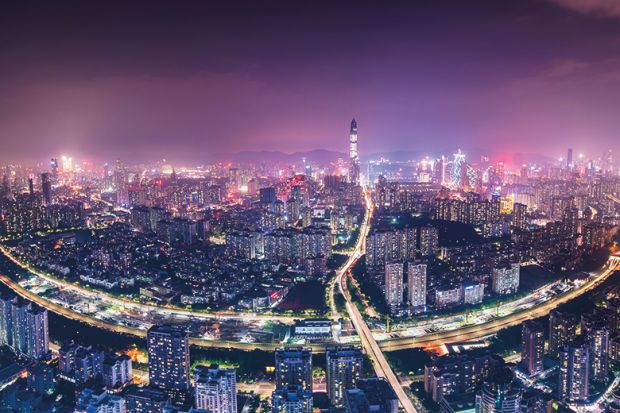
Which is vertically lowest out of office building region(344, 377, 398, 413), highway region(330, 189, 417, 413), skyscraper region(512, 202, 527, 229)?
highway region(330, 189, 417, 413)

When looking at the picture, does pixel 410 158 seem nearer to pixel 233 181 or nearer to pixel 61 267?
pixel 233 181

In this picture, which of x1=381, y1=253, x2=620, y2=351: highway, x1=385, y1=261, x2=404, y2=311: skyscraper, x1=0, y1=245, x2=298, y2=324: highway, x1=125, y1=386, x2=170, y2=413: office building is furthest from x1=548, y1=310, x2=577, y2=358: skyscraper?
x1=125, y1=386, x2=170, y2=413: office building

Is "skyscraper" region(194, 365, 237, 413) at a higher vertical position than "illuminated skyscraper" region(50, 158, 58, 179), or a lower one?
lower

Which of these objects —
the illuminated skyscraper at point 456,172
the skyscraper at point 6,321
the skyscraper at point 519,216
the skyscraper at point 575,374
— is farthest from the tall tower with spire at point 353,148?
the skyscraper at point 575,374

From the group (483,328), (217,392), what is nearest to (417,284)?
(483,328)

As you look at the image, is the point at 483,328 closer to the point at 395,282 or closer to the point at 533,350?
the point at 533,350

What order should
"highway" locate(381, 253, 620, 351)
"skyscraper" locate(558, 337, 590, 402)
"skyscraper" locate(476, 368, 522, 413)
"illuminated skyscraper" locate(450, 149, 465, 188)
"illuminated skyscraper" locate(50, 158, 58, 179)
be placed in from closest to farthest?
"skyscraper" locate(476, 368, 522, 413) < "skyscraper" locate(558, 337, 590, 402) < "highway" locate(381, 253, 620, 351) < "illuminated skyscraper" locate(450, 149, 465, 188) < "illuminated skyscraper" locate(50, 158, 58, 179)

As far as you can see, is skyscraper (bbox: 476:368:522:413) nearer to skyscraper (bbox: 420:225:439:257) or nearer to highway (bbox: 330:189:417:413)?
highway (bbox: 330:189:417:413)
